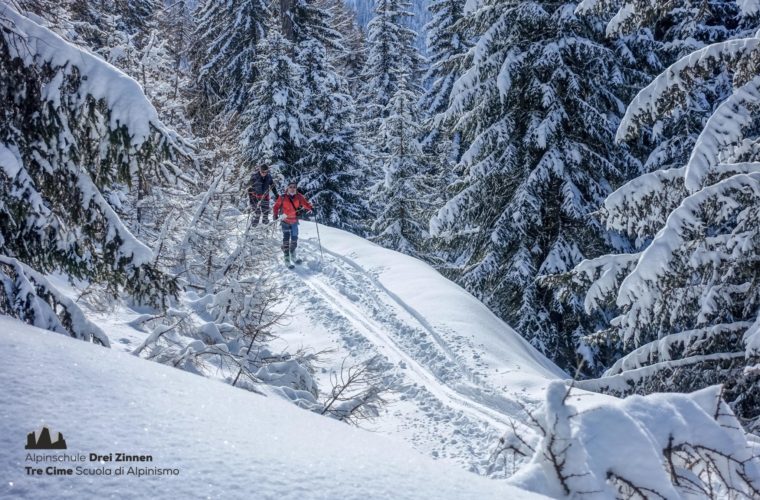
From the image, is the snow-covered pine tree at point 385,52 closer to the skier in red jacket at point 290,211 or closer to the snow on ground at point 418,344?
the skier in red jacket at point 290,211

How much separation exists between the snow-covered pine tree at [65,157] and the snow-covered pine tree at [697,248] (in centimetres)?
506

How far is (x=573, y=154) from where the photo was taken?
37.2 ft

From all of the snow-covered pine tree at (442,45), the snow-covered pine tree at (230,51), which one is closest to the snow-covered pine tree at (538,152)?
the snow-covered pine tree at (442,45)

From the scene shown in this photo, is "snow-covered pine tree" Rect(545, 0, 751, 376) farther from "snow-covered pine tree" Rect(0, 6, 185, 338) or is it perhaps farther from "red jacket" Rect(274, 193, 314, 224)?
"red jacket" Rect(274, 193, 314, 224)

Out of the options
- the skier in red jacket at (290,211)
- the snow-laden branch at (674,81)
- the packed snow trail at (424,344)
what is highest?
the snow-laden branch at (674,81)

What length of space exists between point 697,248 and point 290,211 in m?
9.57

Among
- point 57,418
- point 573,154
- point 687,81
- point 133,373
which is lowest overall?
point 573,154

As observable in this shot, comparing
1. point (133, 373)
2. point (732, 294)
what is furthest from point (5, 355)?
point (732, 294)

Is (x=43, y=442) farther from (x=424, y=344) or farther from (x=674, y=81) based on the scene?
(x=424, y=344)

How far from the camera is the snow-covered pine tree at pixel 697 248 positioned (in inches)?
210

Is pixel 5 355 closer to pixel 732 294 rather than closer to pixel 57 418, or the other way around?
pixel 57 418

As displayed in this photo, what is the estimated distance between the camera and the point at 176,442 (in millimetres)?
1752

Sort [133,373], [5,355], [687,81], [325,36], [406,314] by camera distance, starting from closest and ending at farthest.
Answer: [5,355], [133,373], [687,81], [406,314], [325,36]

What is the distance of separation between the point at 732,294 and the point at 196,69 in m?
30.3
